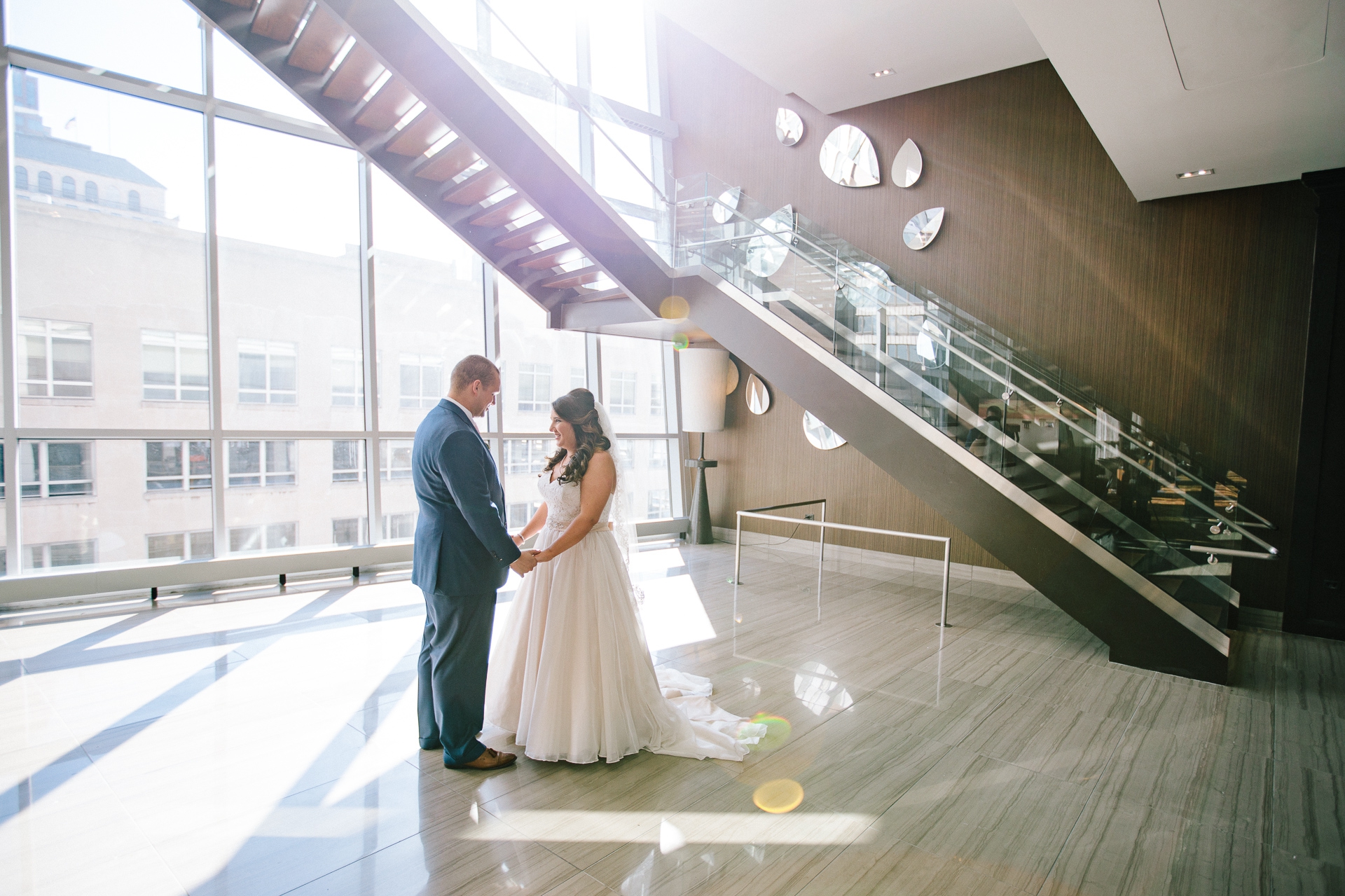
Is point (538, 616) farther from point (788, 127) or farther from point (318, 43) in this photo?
point (788, 127)

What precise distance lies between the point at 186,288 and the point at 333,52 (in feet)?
9.62

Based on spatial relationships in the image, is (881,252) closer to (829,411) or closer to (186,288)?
(829,411)

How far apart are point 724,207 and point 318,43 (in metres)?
3.69

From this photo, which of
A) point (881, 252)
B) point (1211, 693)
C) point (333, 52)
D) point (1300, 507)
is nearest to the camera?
point (1211, 693)

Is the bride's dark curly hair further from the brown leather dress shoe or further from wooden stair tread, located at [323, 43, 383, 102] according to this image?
wooden stair tread, located at [323, 43, 383, 102]

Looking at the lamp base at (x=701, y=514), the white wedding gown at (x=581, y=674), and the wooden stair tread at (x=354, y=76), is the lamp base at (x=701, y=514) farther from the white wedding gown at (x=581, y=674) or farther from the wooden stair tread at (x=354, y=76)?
the wooden stair tread at (x=354, y=76)

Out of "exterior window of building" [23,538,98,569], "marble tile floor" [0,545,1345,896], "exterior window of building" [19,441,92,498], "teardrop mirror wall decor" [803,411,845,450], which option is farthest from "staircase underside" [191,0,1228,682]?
"exterior window of building" [23,538,98,569]

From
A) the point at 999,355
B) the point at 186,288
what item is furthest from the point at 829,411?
the point at 186,288

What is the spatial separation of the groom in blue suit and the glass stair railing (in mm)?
3518

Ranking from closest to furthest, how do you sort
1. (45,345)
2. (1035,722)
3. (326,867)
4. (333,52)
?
(326,867)
(1035,722)
(333,52)
(45,345)

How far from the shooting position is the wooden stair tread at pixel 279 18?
4.38 metres

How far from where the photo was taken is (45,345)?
5.64m

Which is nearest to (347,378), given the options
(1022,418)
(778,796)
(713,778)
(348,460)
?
(348,460)

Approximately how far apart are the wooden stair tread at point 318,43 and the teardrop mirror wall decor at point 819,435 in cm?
568
